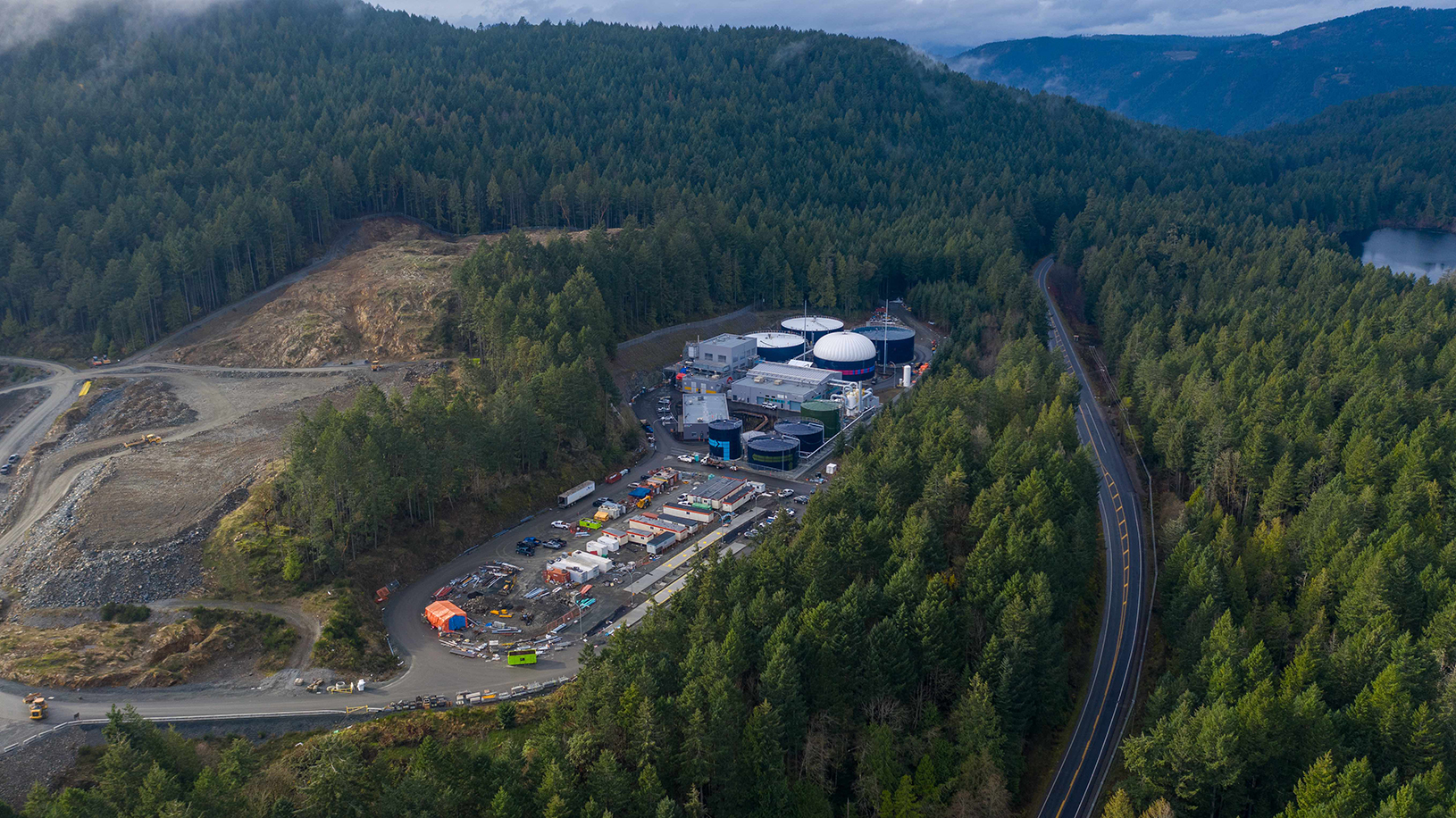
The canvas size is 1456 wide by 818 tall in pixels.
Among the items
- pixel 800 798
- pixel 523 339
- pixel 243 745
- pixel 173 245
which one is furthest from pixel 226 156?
pixel 800 798

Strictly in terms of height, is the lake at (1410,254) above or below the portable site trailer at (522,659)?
below

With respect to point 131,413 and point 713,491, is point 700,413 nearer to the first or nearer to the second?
point 713,491

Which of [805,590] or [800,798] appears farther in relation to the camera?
[805,590]

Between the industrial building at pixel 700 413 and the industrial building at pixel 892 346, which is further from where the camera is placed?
the industrial building at pixel 892 346

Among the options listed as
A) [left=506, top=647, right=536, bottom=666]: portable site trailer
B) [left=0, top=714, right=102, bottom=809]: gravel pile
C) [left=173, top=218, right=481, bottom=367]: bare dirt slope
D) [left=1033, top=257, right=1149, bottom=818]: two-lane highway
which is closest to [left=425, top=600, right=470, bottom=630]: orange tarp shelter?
[left=506, top=647, right=536, bottom=666]: portable site trailer

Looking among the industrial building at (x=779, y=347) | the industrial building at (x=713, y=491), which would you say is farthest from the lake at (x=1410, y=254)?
the industrial building at (x=713, y=491)

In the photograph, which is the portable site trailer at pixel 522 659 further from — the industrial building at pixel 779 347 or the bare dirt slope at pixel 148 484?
the industrial building at pixel 779 347

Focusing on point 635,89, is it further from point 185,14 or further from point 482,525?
point 482,525
